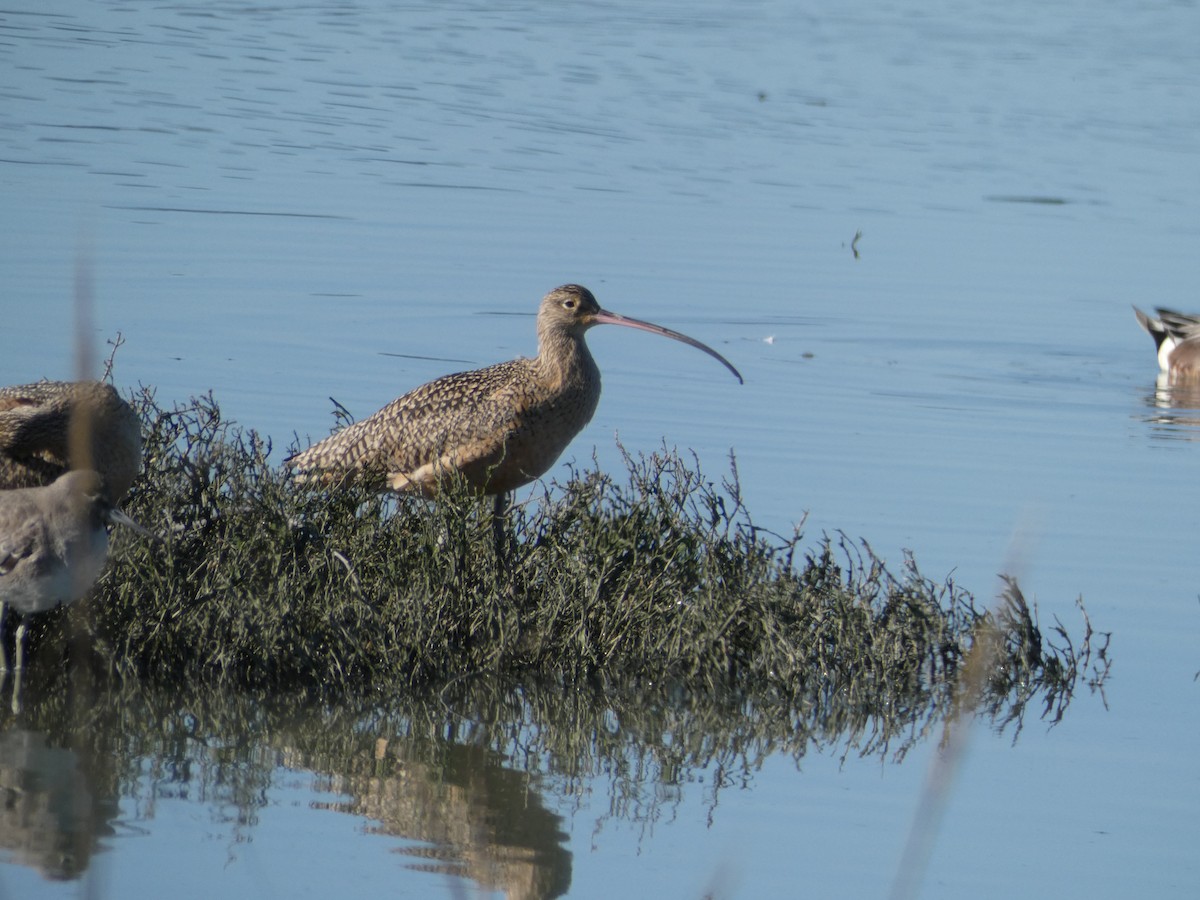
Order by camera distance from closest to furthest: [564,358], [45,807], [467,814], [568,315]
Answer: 1. [45,807]
2. [467,814]
3. [564,358]
4. [568,315]

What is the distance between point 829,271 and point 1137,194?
15.1 feet

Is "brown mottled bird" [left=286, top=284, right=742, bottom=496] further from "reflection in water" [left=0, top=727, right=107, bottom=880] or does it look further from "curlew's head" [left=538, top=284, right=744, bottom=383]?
"reflection in water" [left=0, top=727, right=107, bottom=880]

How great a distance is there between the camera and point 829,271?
619 inches

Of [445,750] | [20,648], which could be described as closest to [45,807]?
[20,648]

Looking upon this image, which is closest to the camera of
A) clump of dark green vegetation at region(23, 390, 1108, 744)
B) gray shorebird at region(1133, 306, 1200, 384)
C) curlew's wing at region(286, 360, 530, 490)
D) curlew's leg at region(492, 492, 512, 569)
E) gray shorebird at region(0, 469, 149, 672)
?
gray shorebird at region(0, 469, 149, 672)

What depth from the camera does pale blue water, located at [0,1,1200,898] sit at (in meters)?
6.06

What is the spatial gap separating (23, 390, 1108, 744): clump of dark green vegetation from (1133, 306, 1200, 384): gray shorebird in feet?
21.1

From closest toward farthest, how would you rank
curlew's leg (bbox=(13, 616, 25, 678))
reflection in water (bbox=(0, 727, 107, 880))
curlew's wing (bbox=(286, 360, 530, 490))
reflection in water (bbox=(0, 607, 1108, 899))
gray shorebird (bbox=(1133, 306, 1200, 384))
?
1. reflection in water (bbox=(0, 727, 107, 880))
2. reflection in water (bbox=(0, 607, 1108, 899))
3. curlew's leg (bbox=(13, 616, 25, 678))
4. curlew's wing (bbox=(286, 360, 530, 490))
5. gray shorebird (bbox=(1133, 306, 1200, 384))

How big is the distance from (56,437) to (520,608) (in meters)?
1.65

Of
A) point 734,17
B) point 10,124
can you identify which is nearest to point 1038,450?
point 10,124

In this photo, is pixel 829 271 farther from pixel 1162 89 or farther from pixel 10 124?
pixel 1162 89

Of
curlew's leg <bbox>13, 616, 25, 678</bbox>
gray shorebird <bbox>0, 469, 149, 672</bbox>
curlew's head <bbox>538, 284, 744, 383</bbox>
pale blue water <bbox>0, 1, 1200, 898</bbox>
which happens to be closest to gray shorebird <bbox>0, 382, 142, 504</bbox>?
gray shorebird <bbox>0, 469, 149, 672</bbox>

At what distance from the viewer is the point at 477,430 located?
7949 mm

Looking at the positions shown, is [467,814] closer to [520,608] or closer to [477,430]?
[520,608]
